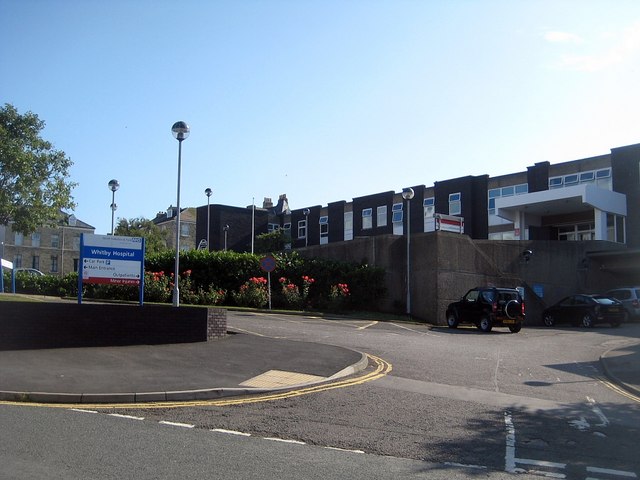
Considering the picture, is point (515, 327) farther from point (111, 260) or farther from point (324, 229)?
point (324, 229)

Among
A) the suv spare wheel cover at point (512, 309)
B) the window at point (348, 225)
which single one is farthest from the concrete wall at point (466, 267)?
the window at point (348, 225)

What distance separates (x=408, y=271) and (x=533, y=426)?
68.5 ft

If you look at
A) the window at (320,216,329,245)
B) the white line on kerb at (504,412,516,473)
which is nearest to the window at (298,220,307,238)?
the window at (320,216,329,245)

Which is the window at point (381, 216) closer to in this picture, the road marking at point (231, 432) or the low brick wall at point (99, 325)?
the low brick wall at point (99, 325)

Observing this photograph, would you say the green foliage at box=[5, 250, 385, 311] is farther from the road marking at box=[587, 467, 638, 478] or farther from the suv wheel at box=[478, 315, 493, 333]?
the road marking at box=[587, 467, 638, 478]

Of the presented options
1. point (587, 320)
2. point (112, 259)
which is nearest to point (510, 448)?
point (112, 259)

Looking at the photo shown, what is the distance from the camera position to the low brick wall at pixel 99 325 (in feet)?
42.9

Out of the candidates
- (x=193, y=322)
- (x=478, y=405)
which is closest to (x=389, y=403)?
(x=478, y=405)

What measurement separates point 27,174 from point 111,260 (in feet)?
35.2

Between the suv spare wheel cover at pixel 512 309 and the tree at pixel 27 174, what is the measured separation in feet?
61.6

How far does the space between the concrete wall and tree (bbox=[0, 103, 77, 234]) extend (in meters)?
14.2

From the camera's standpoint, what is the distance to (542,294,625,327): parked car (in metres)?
26.3

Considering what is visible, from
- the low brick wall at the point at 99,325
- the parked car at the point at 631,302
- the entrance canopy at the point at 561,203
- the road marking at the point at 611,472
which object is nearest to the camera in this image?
the road marking at the point at 611,472

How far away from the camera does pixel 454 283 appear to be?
28281mm
